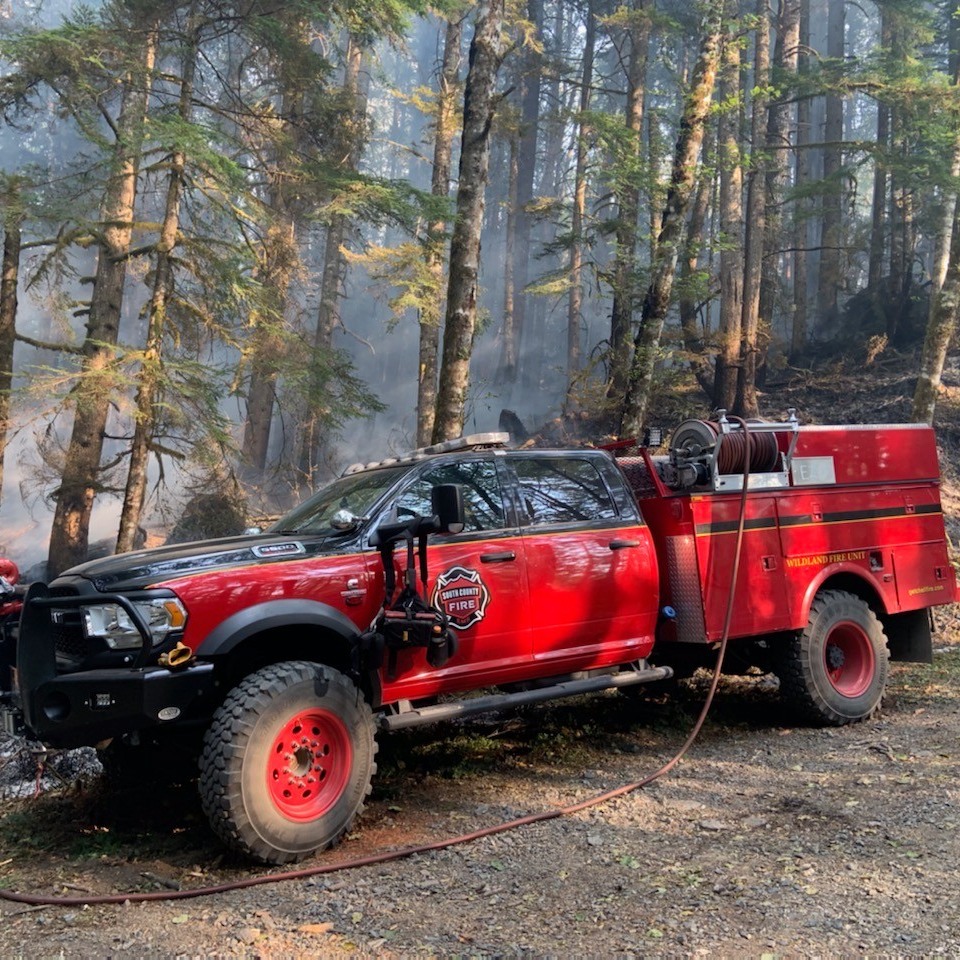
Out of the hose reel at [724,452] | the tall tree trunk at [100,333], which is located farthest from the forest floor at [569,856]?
the tall tree trunk at [100,333]

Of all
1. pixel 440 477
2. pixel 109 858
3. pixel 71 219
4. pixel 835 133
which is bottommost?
pixel 109 858

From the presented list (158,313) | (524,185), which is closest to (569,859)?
(158,313)

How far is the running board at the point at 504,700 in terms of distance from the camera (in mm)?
4895

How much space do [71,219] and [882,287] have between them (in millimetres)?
19472

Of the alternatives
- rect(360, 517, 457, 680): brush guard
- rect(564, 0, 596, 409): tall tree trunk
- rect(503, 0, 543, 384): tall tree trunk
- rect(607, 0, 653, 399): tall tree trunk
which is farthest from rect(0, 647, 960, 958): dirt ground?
rect(503, 0, 543, 384): tall tree trunk

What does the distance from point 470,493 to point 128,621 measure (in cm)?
231

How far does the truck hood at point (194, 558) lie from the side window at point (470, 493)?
1.92 ft

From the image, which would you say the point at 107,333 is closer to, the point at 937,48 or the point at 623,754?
Answer: the point at 623,754

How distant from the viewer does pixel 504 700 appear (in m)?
5.25

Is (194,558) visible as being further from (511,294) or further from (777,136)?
(511,294)

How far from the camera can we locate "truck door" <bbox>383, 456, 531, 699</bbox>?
203 inches

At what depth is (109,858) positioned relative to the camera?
14.6 feet

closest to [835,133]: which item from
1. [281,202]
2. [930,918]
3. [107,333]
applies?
[281,202]

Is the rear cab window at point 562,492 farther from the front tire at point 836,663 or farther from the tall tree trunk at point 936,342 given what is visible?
the tall tree trunk at point 936,342
